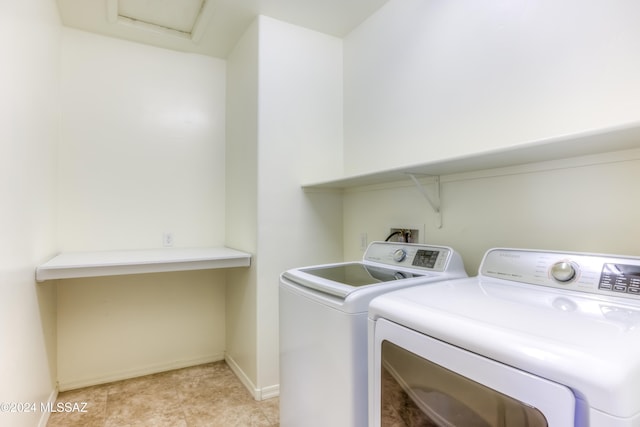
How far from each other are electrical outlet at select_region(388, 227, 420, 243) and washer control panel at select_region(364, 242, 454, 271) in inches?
5.9

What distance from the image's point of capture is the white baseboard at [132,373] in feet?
7.80

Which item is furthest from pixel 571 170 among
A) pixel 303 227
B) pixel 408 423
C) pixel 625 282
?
pixel 303 227

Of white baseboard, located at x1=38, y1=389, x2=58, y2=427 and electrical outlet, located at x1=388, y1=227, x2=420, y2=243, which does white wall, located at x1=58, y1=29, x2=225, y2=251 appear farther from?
electrical outlet, located at x1=388, y1=227, x2=420, y2=243

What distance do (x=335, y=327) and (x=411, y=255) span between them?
65 cm

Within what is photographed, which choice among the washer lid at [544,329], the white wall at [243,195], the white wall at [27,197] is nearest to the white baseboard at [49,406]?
the white wall at [27,197]

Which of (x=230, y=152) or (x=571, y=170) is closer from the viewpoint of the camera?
(x=571, y=170)

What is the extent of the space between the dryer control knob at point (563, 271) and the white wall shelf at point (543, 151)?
1.27 ft

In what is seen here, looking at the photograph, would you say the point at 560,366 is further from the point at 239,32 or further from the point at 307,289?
the point at 239,32

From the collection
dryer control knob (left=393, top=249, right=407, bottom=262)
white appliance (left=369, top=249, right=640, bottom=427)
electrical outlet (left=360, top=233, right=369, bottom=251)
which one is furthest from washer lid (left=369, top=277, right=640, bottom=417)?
electrical outlet (left=360, top=233, right=369, bottom=251)

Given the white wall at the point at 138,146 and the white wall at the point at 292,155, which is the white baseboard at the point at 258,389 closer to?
the white wall at the point at 292,155

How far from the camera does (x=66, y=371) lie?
2375 mm

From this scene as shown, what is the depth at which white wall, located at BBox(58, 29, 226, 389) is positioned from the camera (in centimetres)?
242

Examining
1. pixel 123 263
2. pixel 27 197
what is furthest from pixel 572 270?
pixel 27 197

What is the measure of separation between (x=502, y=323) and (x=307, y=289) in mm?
808
